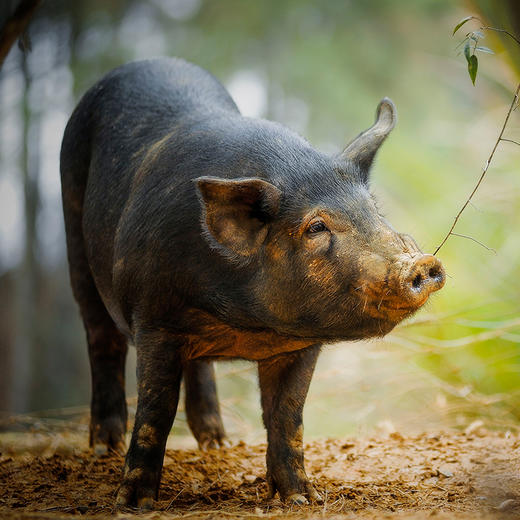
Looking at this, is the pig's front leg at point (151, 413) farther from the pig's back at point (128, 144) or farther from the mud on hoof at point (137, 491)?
the pig's back at point (128, 144)

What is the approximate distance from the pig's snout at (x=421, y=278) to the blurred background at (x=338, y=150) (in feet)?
1.66

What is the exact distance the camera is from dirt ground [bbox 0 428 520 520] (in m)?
3.41

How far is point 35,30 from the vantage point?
10359 mm

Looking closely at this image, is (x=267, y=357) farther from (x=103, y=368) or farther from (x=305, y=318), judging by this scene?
(x=103, y=368)

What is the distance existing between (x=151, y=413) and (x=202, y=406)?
1.78m

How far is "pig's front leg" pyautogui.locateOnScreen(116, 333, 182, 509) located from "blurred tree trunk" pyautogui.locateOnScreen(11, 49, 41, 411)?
7.83m

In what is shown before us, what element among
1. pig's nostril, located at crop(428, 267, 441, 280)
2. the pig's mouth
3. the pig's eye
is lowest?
the pig's mouth

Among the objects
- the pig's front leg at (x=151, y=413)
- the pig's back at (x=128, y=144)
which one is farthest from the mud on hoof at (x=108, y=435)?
the pig's front leg at (x=151, y=413)

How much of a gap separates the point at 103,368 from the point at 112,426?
38cm

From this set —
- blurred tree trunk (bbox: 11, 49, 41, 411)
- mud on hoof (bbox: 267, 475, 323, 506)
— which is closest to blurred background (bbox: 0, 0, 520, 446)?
blurred tree trunk (bbox: 11, 49, 41, 411)

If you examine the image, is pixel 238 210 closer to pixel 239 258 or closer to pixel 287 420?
pixel 239 258

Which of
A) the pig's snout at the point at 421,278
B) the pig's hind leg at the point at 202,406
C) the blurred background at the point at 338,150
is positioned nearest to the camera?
the pig's snout at the point at 421,278

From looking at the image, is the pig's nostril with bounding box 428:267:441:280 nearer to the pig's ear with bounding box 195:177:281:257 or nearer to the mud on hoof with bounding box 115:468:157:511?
the pig's ear with bounding box 195:177:281:257

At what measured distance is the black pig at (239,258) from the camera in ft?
10.7
